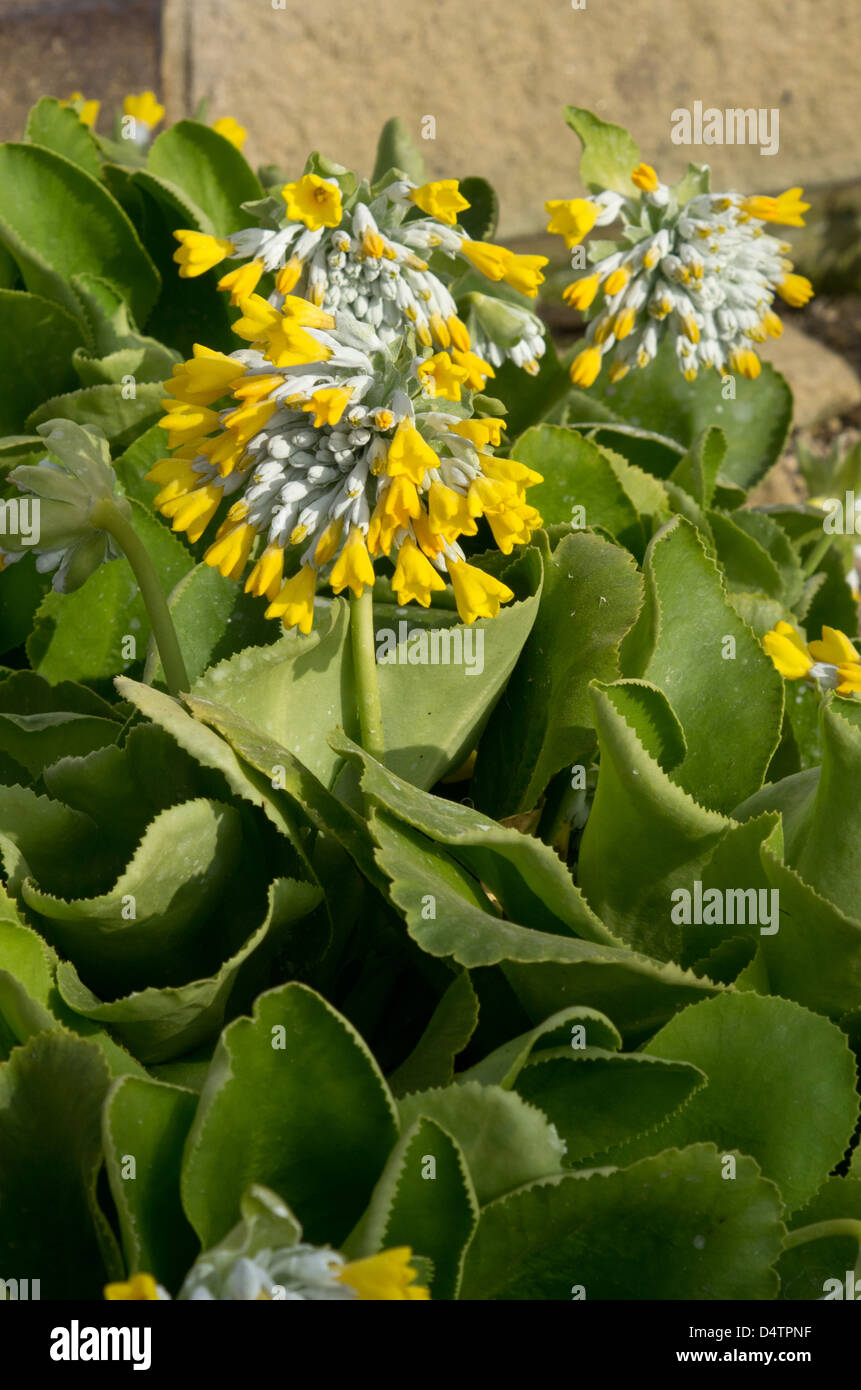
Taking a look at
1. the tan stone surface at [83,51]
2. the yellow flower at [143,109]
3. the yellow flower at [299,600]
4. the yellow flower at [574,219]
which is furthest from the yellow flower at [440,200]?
the tan stone surface at [83,51]

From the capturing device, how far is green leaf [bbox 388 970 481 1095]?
0.93 meters

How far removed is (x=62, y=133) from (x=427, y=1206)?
4.52 feet

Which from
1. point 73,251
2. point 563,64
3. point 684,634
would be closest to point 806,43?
point 563,64

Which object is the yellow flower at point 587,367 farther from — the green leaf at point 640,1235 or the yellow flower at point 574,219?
the green leaf at point 640,1235

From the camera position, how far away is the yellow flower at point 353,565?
0.92 metres

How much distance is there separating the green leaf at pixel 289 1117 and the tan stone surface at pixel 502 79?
2459 millimetres

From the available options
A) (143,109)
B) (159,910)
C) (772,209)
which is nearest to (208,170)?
(143,109)

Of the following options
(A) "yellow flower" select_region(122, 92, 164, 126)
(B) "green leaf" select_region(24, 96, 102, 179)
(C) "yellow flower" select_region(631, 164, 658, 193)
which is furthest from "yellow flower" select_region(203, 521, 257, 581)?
(A) "yellow flower" select_region(122, 92, 164, 126)

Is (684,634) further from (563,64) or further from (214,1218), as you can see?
(563,64)

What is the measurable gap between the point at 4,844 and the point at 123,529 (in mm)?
257

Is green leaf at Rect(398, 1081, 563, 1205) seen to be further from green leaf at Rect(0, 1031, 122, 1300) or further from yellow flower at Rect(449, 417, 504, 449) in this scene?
yellow flower at Rect(449, 417, 504, 449)

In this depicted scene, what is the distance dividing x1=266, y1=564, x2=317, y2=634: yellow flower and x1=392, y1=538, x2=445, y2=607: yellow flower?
6 centimetres

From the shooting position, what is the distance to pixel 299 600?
0.96m
